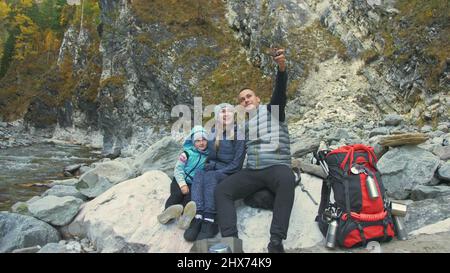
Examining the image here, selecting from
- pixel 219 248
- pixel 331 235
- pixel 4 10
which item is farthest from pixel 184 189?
pixel 4 10

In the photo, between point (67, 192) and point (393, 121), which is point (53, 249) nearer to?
point (67, 192)

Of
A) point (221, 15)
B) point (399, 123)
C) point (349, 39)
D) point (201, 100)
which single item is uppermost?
point (221, 15)

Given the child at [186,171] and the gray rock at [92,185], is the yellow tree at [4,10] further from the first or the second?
the child at [186,171]

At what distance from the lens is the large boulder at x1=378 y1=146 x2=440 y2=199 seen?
254 inches

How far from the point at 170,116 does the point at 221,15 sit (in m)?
8.03

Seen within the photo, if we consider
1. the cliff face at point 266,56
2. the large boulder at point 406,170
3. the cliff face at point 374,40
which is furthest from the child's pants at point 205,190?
Result: the cliff face at point 374,40

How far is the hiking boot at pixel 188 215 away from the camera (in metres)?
5.04

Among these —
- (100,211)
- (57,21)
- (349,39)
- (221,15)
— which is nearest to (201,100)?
(221,15)

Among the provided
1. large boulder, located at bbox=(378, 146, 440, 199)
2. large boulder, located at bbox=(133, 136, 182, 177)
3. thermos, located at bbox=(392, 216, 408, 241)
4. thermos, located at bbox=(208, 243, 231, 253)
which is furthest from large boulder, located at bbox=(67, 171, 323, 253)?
large boulder, located at bbox=(133, 136, 182, 177)

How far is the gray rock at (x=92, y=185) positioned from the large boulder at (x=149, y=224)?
807 millimetres

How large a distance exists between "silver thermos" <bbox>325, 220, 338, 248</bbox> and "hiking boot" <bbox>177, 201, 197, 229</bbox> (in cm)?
165

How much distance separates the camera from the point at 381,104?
64.4ft
